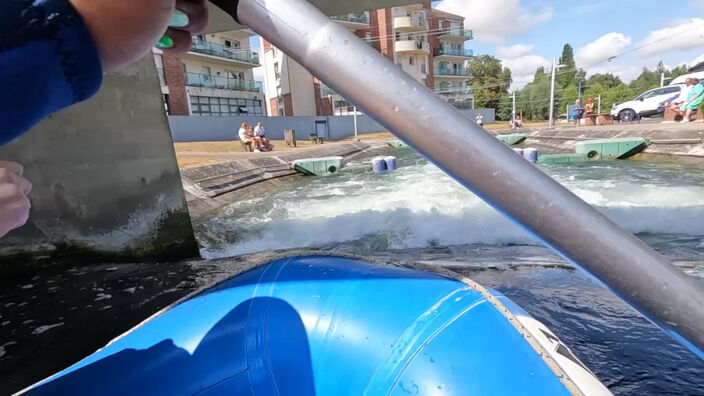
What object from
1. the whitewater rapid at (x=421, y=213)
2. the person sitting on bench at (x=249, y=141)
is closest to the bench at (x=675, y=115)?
the whitewater rapid at (x=421, y=213)

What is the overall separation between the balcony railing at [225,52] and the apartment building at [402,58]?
8.92 feet

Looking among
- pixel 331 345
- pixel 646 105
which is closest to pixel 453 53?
pixel 646 105

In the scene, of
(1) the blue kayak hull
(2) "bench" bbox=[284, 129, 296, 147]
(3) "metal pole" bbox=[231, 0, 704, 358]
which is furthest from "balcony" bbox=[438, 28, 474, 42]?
(3) "metal pole" bbox=[231, 0, 704, 358]

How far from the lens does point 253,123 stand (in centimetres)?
2388

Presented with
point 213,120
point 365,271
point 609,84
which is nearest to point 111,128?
point 365,271

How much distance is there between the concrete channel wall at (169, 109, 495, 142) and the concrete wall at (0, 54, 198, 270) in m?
14.8

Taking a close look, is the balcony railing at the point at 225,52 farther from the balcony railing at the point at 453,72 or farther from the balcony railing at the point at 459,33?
the balcony railing at the point at 459,33

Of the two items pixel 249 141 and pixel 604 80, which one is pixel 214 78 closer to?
pixel 249 141

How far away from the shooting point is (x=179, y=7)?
768 mm

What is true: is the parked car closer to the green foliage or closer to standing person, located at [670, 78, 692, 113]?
standing person, located at [670, 78, 692, 113]

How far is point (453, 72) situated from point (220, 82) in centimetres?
2997

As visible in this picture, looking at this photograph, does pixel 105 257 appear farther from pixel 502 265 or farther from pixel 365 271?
pixel 502 265

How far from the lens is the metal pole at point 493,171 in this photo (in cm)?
64

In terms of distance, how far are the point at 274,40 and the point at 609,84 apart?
79566mm
